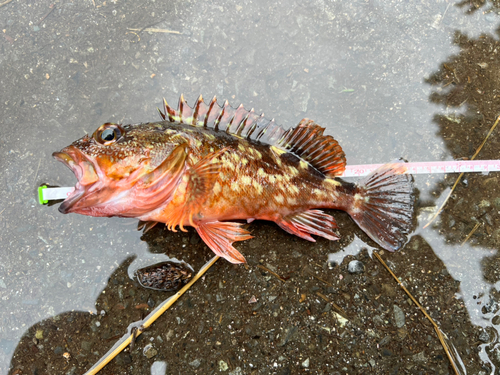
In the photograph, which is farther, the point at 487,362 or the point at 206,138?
the point at 487,362

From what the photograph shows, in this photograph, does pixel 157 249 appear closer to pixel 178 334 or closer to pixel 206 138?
pixel 178 334

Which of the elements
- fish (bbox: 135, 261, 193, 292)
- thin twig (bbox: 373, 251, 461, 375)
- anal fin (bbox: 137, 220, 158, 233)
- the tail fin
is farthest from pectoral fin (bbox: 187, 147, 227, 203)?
thin twig (bbox: 373, 251, 461, 375)

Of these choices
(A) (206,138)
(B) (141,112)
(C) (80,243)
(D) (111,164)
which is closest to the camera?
(D) (111,164)

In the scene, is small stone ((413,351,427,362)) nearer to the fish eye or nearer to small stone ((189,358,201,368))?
small stone ((189,358,201,368))

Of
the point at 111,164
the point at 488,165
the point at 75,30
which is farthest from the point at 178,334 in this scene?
the point at 488,165

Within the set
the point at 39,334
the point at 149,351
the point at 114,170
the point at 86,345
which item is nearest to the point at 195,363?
the point at 149,351

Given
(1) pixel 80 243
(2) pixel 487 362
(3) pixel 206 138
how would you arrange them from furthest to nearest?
(1) pixel 80 243 < (2) pixel 487 362 < (3) pixel 206 138

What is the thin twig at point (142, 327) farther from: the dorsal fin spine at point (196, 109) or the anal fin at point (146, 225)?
the dorsal fin spine at point (196, 109)

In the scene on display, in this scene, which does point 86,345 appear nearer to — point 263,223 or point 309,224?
point 263,223
